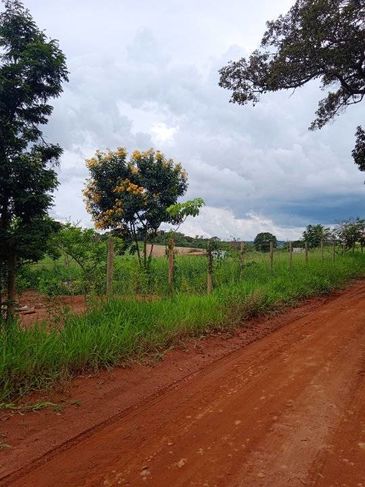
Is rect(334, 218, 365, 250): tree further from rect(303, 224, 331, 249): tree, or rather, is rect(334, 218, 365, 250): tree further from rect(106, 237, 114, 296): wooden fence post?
rect(106, 237, 114, 296): wooden fence post

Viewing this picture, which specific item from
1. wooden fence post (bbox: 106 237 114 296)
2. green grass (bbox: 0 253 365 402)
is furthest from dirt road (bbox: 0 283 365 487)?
wooden fence post (bbox: 106 237 114 296)

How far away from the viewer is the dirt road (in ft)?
10.2

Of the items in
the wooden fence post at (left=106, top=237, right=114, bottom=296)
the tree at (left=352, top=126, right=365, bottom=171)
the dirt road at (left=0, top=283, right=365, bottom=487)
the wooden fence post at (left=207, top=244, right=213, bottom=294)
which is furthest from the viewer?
the tree at (left=352, top=126, right=365, bottom=171)

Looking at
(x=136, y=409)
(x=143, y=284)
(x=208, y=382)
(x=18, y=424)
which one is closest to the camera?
(x=18, y=424)

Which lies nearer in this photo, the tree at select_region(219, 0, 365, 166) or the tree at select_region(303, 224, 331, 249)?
the tree at select_region(219, 0, 365, 166)

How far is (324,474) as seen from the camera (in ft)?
10.1

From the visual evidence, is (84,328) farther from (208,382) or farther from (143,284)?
(143,284)

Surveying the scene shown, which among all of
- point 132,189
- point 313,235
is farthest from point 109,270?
point 313,235

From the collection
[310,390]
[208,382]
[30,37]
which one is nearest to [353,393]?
[310,390]

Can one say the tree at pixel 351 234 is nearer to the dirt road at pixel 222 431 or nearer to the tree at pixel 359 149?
the tree at pixel 359 149

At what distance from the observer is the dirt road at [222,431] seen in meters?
3.12

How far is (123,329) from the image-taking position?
6.19m

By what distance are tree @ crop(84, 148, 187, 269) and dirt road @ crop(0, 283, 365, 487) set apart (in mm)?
9579

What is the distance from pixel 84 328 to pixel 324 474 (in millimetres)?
3812
